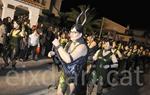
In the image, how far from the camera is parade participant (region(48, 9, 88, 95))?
6613mm

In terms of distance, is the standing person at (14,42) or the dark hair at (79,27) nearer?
the dark hair at (79,27)

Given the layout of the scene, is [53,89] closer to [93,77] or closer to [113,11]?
[93,77]

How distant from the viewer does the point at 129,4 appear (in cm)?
6450

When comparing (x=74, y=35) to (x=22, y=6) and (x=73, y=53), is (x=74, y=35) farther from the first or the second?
(x=22, y=6)

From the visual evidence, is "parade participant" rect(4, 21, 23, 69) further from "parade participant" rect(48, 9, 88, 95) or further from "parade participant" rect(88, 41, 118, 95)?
"parade participant" rect(48, 9, 88, 95)

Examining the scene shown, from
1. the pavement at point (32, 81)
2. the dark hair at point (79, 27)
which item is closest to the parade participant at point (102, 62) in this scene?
the pavement at point (32, 81)

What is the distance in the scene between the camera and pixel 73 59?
6688 millimetres

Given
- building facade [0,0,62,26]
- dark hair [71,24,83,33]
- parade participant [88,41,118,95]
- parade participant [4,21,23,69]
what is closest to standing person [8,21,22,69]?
parade participant [4,21,23,69]

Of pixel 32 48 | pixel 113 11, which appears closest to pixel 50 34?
pixel 32 48

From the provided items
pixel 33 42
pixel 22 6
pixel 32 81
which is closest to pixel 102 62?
pixel 32 81

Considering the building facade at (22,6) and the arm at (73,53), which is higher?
the building facade at (22,6)

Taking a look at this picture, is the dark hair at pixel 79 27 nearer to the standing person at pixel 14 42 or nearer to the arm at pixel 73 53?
the arm at pixel 73 53

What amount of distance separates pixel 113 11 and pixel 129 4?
487cm

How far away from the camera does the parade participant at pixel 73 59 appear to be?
6613 mm
